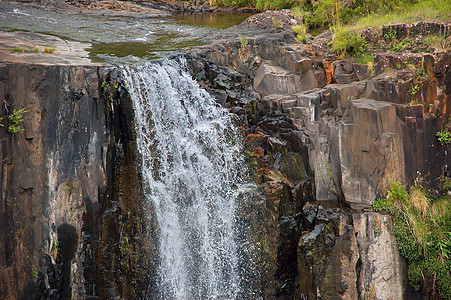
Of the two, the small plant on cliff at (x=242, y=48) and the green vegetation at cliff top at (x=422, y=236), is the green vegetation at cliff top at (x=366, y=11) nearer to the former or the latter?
the small plant on cliff at (x=242, y=48)

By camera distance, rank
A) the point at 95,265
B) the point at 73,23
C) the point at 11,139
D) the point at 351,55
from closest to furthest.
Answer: the point at 11,139 → the point at 95,265 → the point at 351,55 → the point at 73,23

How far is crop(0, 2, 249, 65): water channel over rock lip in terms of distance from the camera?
10.0 metres

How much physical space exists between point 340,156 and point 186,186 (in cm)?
342

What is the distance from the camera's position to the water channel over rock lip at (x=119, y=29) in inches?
395

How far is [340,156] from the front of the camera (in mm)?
8359

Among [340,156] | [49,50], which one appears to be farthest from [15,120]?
[340,156]

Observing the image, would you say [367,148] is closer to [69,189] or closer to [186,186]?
[186,186]

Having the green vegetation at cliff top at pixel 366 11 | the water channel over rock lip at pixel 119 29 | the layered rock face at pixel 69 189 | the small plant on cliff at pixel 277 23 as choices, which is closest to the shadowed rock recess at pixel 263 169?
the layered rock face at pixel 69 189

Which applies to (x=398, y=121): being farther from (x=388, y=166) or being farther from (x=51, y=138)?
(x=51, y=138)

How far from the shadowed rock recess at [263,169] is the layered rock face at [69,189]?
2 centimetres

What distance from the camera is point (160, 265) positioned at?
8.10m

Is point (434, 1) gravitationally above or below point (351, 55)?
above

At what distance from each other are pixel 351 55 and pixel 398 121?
2569 mm

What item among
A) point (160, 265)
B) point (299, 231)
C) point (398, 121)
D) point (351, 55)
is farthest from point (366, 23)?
point (160, 265)
